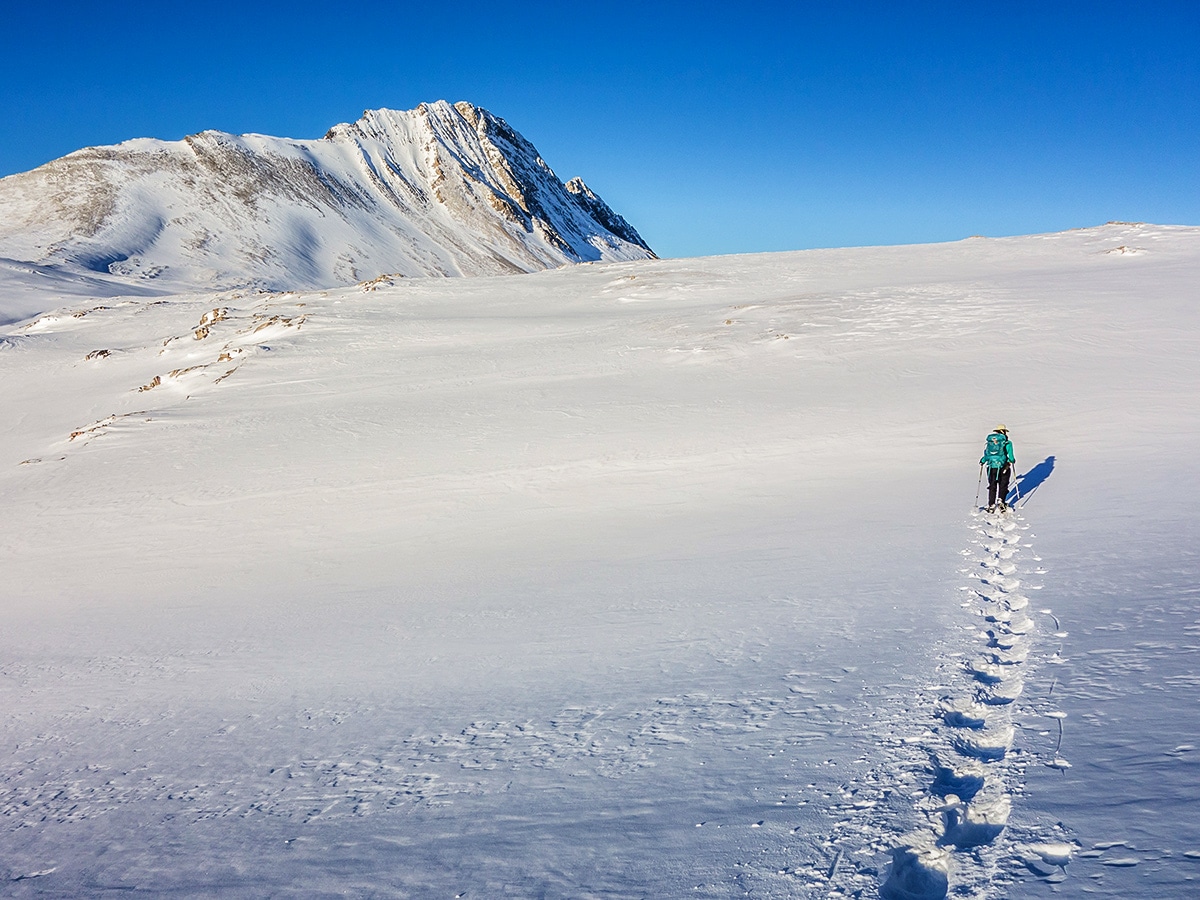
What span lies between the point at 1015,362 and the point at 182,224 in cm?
10338

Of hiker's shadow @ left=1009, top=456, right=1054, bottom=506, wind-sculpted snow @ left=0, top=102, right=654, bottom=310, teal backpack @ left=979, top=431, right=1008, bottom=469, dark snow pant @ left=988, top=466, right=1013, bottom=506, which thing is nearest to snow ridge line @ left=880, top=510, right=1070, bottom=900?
dark snow pant @ left=988, top=466, right=1013, bottom=506

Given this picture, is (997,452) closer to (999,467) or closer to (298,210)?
(999,467)

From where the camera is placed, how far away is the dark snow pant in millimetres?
10484

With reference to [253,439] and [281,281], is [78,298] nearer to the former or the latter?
[281,281]

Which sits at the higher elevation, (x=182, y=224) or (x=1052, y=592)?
(x=182, y=224)

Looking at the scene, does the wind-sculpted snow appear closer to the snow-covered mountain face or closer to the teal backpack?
the snow-covered mountain face

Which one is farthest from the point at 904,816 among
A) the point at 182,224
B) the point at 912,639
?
the point at 182,224

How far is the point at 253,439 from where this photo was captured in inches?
704

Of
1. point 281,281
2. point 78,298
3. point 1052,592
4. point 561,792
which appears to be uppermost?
point 281,281

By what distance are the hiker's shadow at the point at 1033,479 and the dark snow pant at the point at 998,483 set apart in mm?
566

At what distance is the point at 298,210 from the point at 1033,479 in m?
116

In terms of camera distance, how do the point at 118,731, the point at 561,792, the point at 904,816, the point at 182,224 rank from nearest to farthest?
the point at 904,816
the point at 561,792
the point at 118,731
the point at 182,224

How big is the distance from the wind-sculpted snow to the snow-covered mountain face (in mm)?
293

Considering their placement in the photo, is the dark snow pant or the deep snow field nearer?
the deep snow field
